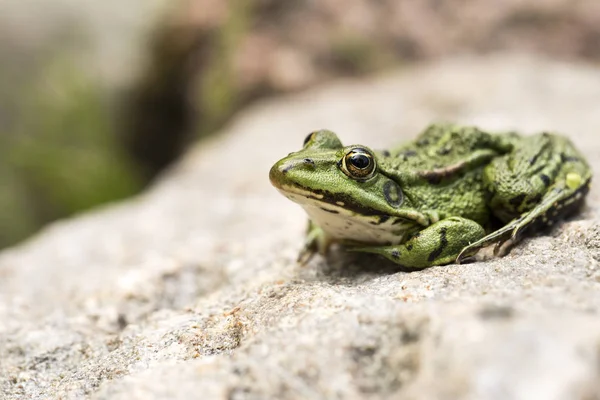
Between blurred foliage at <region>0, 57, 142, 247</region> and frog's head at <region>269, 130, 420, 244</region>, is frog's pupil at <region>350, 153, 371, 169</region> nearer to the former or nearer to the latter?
frog's head at <region>269, 130, 420, 244</region>

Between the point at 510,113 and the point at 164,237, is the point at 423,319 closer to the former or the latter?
Result: the point at 164,237

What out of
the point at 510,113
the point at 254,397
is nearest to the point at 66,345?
the point at 254,397

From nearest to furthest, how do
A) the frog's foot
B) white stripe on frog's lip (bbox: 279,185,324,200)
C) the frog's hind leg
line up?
white stripe on frog's lip (bbox: 279,185,324,200) < the frog's hind leg < the frog's foot

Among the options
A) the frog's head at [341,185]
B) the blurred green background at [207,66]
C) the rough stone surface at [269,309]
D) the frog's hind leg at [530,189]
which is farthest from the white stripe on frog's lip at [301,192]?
the blurred green background at [207,66]

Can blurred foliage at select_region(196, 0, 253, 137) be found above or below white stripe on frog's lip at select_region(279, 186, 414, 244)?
above

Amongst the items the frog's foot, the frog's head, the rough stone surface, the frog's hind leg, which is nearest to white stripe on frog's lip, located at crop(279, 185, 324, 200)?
the frog's head

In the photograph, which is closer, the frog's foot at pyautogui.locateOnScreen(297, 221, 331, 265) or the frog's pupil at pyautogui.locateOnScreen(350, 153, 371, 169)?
the frog's pupil at pyautogui.locateOnScreen(350, 153, 371, 169)

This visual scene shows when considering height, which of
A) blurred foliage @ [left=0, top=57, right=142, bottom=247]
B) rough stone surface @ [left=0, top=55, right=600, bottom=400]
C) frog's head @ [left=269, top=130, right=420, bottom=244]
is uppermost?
blurred foliage @ [left=0, top=57, right=142, bottom=247]
